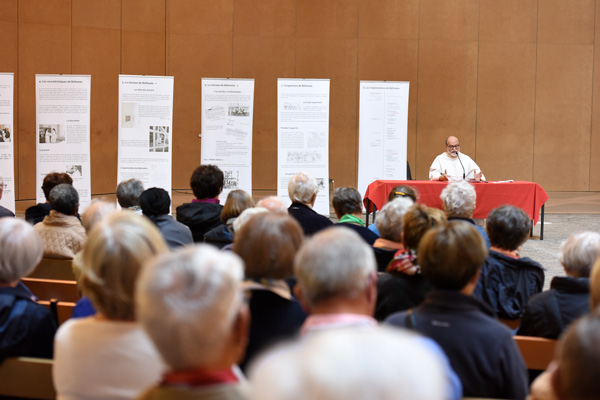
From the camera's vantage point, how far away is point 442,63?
13195 mm

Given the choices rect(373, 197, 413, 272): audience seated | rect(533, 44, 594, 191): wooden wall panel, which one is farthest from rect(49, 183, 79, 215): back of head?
rect(533, 44, 594, 191): wooden wall panel

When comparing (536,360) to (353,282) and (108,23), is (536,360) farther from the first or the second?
(108,23)

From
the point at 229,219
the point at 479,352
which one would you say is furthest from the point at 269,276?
the point at 229,219

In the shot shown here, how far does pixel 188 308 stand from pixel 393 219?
2.47 meters

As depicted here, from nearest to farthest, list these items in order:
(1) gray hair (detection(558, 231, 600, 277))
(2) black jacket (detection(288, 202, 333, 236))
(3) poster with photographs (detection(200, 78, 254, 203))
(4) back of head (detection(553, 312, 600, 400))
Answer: (4) back of head (detection(553, 312, 600, 400)), (1) gray hair (detection(558, 231, 600, 277)), (2) black jacket (detection(288, 202, 333, 236)), (3) poster with photographs (detection(200, 78, 254, 203))

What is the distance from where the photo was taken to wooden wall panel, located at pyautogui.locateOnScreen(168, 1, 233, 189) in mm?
12805

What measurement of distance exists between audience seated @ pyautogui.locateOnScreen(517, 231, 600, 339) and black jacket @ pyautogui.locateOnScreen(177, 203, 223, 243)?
2.89 metres

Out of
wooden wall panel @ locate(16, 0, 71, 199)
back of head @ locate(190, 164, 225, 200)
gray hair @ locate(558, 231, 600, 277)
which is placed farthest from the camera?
wooden wall panel @ locate(16, 0, 71, 199)

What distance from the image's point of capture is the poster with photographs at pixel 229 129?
8828mm

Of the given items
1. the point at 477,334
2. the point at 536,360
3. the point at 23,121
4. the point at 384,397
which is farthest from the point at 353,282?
the point at 23,121

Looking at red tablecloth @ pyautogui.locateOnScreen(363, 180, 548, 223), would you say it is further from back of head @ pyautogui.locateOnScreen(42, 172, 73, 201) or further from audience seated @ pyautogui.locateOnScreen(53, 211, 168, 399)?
audience seated @ pyautogui.locateOnScreen(53, 211, 168, 399)

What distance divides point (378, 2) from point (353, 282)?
40.0ft

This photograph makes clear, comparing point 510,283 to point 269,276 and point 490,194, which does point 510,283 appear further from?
point 490,194

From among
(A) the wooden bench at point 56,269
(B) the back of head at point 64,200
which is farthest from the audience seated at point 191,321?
(B) the back of head at point 64,200
